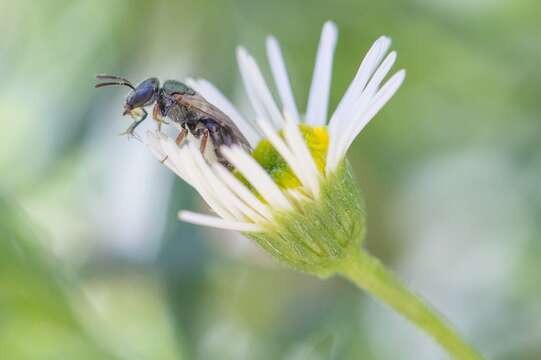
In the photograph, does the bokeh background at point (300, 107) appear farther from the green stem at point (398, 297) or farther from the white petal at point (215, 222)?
the white petal at point (215, 222)

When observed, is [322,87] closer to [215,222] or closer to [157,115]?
[157,115]

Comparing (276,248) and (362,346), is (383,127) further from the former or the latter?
(276,248)

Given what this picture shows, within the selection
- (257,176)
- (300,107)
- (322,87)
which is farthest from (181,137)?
(300,107)

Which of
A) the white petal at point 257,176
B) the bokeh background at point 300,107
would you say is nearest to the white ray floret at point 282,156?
the white petal at point 257,176

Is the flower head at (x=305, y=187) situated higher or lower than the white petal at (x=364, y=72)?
lower

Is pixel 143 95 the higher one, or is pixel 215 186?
pixel 143 95

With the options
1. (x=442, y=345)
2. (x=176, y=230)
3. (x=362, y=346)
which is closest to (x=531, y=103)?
(x=362, y=346)

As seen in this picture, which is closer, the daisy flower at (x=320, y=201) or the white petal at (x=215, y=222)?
the white petal at (x=215, y=222)
